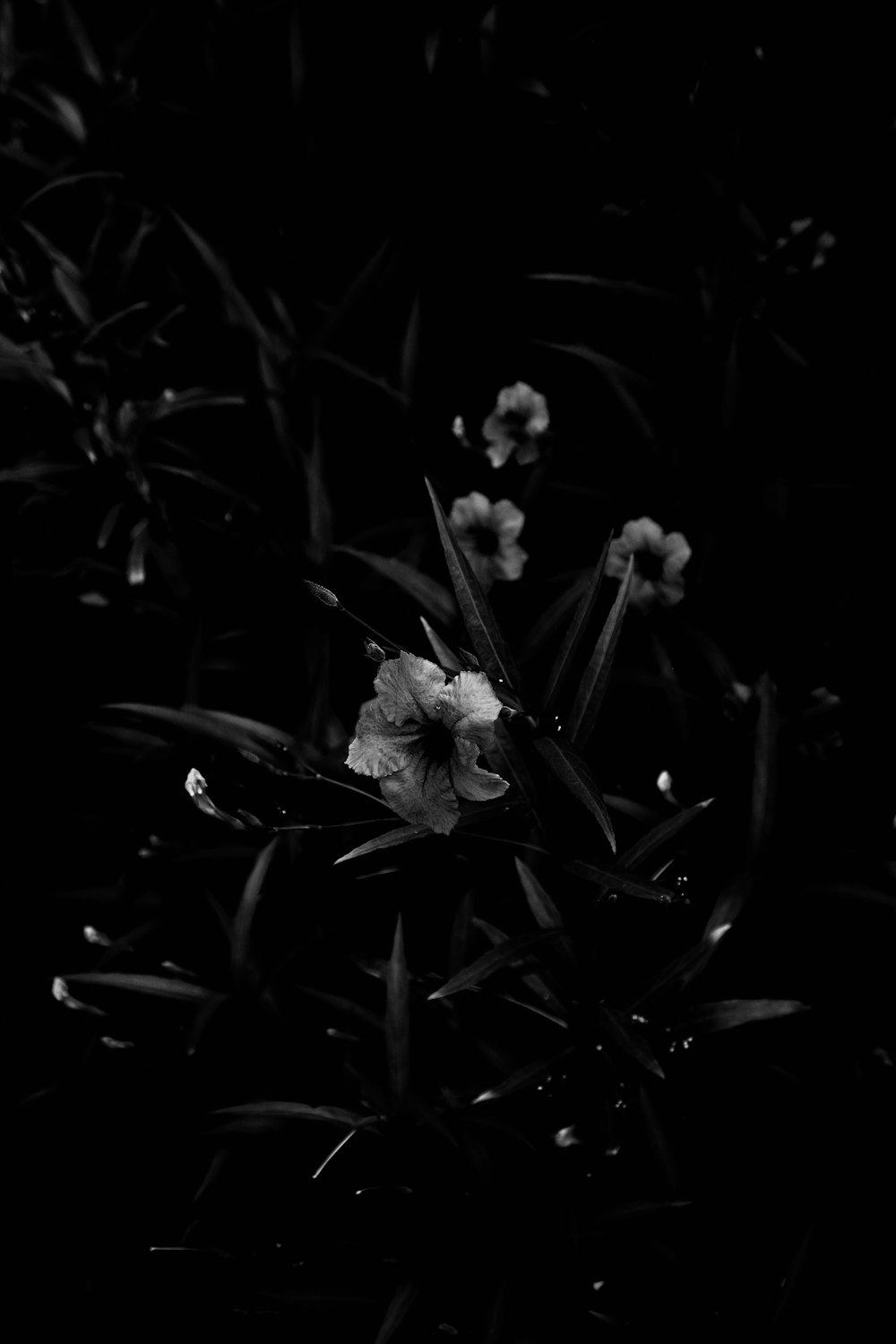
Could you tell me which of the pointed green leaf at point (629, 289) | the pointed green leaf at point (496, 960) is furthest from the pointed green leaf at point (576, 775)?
the pointed green leaf at point (629, 289)

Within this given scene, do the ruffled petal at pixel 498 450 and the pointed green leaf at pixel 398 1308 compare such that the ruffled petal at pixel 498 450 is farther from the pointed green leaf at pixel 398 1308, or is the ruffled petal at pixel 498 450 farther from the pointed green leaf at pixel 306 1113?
the pointed green leaf at pixel 398 1308

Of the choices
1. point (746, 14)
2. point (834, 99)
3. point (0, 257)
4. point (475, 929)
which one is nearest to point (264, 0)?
point (0, 257)

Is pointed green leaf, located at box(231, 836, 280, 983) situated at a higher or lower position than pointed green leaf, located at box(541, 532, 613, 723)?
lower

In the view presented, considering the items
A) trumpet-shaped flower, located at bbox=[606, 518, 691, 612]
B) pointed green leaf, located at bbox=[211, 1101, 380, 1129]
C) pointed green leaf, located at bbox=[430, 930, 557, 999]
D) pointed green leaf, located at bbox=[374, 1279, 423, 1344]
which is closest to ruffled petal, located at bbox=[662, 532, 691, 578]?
trumpet-shaped flower, located at bbox=[606, 518, 691, 612]

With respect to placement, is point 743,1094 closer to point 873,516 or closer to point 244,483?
point 873,516

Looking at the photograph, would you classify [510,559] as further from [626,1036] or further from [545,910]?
[626,1036]

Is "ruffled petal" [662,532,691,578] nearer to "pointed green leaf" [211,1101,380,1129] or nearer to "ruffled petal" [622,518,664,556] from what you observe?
"ruffled petal" [622,518,664,556]
